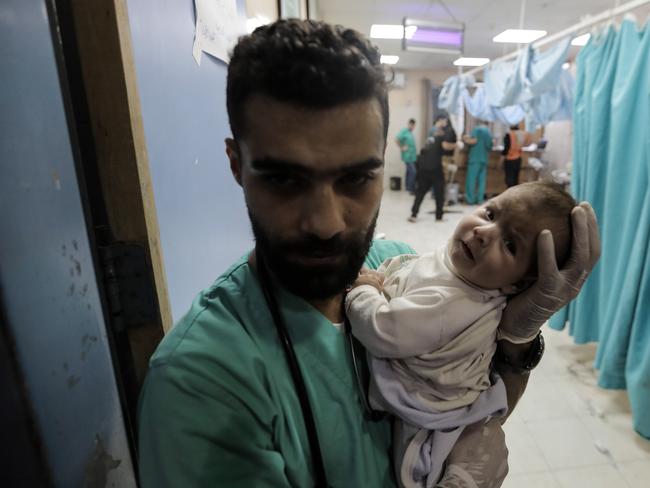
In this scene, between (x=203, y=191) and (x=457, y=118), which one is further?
(x=457, y=118)

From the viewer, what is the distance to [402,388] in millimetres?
688

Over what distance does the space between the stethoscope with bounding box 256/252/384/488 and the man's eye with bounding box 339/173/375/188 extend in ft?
0.67

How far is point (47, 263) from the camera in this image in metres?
0.49

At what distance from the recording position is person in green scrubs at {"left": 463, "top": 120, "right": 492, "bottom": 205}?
714cm

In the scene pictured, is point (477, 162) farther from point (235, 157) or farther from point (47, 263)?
point (47, 263)

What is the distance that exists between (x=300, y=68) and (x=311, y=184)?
174 millimetres

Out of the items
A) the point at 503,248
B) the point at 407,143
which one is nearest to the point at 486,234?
the point at 503,248

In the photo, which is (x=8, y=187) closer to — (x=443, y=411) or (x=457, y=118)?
(x=443, y=411)

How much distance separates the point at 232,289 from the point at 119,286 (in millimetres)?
186

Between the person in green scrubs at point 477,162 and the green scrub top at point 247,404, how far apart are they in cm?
729

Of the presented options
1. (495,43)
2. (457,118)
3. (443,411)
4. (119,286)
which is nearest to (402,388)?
(443,411)

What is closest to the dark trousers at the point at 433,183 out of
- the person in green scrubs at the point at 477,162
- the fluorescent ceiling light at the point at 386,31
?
the person in green scrubs at the point at 477,162

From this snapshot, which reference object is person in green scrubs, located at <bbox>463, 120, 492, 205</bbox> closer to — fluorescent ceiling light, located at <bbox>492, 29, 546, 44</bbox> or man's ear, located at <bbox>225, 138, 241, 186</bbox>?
fluorescent ceiling light, located at <bbox>492, 29, 546, 44</bbox>

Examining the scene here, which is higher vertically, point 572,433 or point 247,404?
point 247,404
